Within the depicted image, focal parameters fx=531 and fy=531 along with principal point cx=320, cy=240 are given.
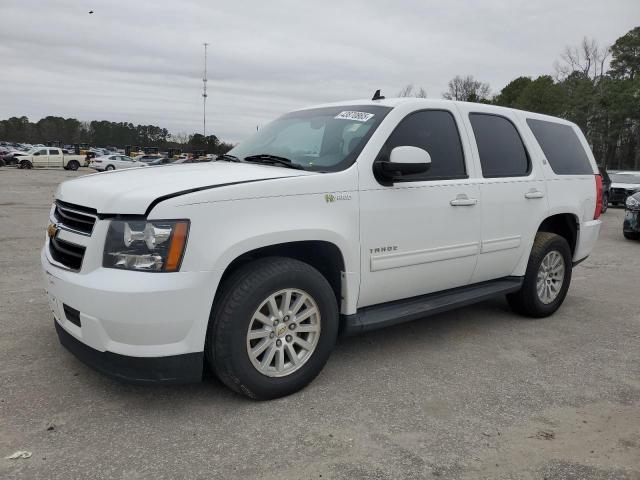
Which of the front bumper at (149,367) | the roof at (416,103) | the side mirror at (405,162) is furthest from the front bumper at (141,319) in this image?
the roof at (416,103)

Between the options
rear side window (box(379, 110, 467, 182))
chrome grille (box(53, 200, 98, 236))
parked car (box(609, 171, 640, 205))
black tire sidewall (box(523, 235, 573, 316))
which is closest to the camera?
chrome grille (box(53, 200, 98, 236))

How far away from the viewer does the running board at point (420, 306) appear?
3508 mm

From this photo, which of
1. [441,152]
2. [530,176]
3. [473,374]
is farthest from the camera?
[530,176]

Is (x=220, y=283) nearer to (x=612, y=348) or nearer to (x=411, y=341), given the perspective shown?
(x=411, y=341)

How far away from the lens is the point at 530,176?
4.67 metres

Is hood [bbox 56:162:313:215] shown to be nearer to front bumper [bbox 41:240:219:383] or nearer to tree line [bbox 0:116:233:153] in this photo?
front bumper [bbox 41:240:219:383]

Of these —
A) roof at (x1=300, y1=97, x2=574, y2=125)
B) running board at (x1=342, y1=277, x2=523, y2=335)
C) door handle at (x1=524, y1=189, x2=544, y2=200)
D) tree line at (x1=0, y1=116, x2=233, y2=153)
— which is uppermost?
tree line at (x1=0, y1=116, x2=233, y2=153)

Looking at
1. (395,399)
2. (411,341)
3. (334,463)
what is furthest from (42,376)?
(411,341)

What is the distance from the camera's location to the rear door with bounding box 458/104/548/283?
14.0 feet

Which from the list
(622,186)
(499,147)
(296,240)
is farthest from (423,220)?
(622,186)

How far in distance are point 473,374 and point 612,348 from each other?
1.47 m

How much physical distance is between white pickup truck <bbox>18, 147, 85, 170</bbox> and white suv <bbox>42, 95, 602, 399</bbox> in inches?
1713

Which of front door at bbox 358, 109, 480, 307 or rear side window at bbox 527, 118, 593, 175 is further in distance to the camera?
rear side window at bbox 527, 118, 593, 175

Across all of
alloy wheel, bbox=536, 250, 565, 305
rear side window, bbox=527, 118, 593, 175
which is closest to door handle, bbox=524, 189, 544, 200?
rear side window, bbox=527, 118, 593, 175
